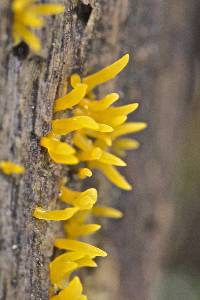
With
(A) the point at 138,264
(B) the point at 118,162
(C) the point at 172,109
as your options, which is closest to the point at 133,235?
(A) the point at 138,264

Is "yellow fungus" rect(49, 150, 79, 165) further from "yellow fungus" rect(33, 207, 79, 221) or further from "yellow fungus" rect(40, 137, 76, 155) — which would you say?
"yellow fungus" rect(33, 207, 79, 221)

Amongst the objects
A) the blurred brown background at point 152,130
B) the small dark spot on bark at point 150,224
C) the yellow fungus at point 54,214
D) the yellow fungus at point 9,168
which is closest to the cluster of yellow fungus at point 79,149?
the yellow fungus at point 54,214

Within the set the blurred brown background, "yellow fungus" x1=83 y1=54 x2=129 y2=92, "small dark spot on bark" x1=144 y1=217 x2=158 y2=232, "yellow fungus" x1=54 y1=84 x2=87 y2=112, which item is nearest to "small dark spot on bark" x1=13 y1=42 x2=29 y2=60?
"yellow fungus" x1=54 y1=84 x2=87 y2=112

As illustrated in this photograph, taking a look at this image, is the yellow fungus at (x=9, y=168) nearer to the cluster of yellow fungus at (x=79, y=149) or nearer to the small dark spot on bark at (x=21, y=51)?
the cluster of yellow fungus at (x=79, y=149)

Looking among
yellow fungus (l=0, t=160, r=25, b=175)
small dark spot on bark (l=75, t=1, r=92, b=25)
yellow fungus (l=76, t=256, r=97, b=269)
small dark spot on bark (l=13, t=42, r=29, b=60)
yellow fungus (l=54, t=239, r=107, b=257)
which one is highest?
small dark spot on bark (l=75, t=1, r=92, b=25)

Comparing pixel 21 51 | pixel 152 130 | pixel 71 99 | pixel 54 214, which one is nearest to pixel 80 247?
pixel 54 214
